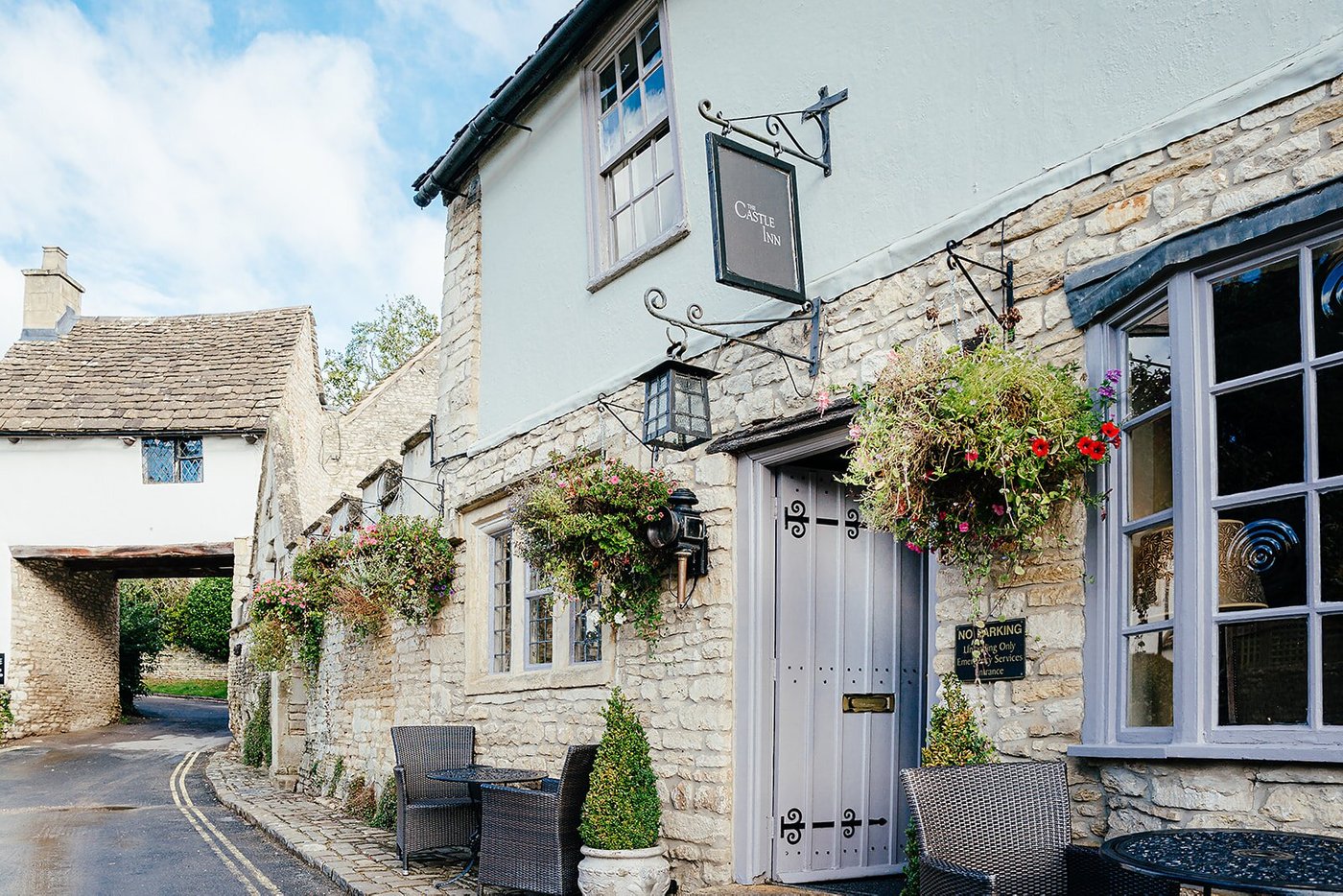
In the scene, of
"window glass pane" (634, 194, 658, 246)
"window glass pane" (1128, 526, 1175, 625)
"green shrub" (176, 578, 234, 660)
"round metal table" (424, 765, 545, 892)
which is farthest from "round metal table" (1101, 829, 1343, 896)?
"green shrub" (176, 578, 234, 660)

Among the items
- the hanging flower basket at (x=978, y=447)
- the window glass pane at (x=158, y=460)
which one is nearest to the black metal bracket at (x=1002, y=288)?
the hanging flower basket at (x=978, y=447)

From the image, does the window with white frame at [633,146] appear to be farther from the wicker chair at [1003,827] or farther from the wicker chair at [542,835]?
the wicker chair at [1003,827]

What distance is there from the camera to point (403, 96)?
13.3 meters

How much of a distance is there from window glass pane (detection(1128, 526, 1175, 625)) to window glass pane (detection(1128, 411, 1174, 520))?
97mm

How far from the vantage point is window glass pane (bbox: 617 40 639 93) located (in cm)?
832

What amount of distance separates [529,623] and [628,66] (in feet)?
13.8

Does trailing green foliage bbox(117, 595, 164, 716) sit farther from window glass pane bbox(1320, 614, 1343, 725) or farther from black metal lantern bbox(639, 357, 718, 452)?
window glass pane bbox(1320, 614, 1343, 725)

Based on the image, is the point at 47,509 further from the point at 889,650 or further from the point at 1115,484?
the point at 1115,484

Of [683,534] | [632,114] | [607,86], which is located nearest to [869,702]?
[683,534]

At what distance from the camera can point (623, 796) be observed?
679 cm

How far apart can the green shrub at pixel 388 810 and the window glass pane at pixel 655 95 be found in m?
6.50

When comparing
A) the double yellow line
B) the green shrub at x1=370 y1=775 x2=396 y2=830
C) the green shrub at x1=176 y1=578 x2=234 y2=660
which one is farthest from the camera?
the green shrub at x1=176 y1=578 x2=234 y2=660

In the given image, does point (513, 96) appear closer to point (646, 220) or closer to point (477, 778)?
point (646, 220)

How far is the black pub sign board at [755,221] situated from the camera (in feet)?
19.2
